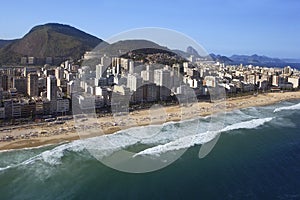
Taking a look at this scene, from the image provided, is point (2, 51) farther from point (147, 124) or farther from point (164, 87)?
point (147, 124)

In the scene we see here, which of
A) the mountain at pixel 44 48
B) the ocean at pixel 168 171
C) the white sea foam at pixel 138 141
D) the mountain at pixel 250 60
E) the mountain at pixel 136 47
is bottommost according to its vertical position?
the ocean at pixel 168 171

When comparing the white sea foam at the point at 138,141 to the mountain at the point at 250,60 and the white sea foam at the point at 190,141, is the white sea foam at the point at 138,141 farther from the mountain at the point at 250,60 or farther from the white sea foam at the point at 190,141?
the mountain at the point at 250,60

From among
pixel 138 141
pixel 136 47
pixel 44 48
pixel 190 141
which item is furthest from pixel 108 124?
pixel 44 48

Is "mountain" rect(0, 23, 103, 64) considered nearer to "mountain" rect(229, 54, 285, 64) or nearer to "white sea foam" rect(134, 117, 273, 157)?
"white sea foam" rect(134, 117, 273, 157)

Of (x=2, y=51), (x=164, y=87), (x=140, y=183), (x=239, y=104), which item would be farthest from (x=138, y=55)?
(x=2, y=51)

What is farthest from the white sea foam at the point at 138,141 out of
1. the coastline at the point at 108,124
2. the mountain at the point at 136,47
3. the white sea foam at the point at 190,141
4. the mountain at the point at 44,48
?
the mountain at the point at 44,48

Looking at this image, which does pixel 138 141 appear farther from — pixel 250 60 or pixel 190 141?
pixel 250 60

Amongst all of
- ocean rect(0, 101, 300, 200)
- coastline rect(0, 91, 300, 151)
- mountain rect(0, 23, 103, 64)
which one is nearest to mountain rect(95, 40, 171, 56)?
coastline rect(0, 91, 300, 151)
